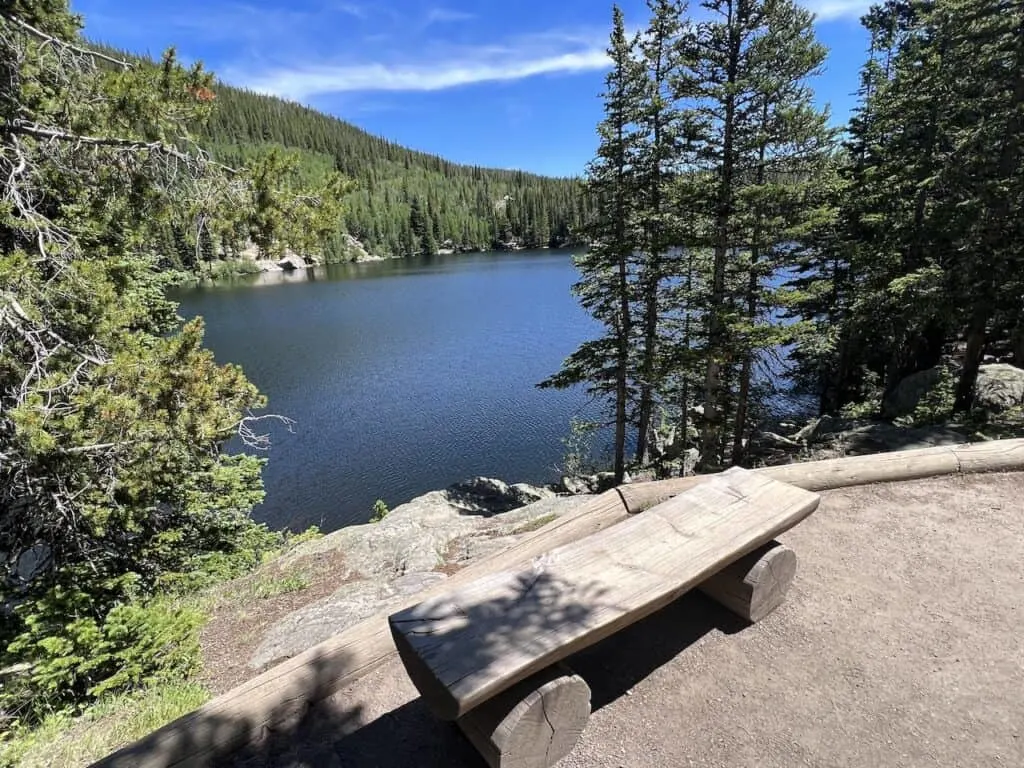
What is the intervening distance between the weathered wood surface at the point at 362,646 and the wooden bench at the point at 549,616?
92cm

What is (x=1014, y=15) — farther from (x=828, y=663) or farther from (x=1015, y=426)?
(x=828, y=663)

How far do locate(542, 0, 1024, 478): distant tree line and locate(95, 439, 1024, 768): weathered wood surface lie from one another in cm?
469

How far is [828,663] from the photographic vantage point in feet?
10.0

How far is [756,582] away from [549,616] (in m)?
1.65

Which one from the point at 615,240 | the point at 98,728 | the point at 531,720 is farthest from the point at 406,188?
the point at 531,720

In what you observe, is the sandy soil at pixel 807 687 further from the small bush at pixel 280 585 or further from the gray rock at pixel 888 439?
the gray rock at pixel 888 439

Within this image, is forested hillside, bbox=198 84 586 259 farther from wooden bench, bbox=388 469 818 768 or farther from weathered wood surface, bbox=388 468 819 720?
wooden bench, bbox=388 469 818 768

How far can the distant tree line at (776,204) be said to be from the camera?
368 inches

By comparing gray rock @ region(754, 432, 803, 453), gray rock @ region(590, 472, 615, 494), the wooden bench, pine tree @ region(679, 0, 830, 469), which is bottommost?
gray rock @ region(590, 472, 615, 494)

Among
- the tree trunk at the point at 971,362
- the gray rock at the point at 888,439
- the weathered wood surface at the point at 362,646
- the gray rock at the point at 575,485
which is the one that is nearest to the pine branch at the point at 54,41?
the weathered wood surface at the point at 362,646

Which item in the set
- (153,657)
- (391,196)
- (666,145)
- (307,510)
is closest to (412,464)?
(307,510)

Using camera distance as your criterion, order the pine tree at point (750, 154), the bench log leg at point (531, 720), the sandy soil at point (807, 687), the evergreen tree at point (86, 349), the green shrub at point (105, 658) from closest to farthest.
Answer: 1. the bench log leg at point (531, 720)
2. the sandy soil at point (807, 687)
3. the green shrub at point (105, 658)
4. the evergreen tree at point (86, 349)
5. the pine tree at point (750, 154)

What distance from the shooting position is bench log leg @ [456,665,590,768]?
2.27 meters

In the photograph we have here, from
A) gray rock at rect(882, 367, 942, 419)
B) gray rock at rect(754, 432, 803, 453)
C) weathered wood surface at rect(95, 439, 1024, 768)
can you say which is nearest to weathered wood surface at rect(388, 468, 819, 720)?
weathered wood surface at rect(95, 439, 1024, 768)
